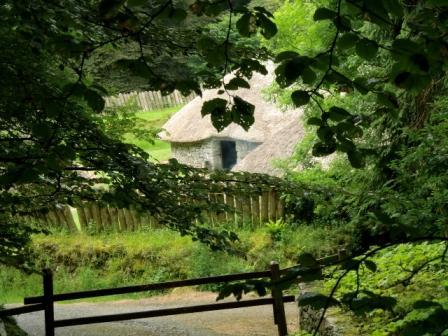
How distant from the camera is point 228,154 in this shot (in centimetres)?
1989

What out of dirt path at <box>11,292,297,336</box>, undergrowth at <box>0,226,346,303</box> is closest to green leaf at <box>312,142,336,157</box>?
dirt path at <box>11,292,297,336</box>

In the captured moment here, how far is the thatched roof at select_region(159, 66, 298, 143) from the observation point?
56.5 ft

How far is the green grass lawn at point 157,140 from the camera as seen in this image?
2217cm

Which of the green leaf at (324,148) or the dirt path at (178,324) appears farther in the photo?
the dirt path at (178,324)

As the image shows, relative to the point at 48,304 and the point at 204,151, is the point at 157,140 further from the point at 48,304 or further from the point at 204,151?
the point at 48,304

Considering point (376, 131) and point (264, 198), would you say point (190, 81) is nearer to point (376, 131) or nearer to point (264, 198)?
point (376, 131)

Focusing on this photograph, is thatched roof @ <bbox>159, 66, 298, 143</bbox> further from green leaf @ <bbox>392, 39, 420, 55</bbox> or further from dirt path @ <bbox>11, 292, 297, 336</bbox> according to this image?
green leaf @ <bbox>392, 39, 420, 55</bbox>

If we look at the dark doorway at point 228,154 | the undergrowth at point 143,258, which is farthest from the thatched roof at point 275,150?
the dark doorway at point 228,154

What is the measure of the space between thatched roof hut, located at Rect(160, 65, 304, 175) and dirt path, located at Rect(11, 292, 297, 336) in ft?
21.7

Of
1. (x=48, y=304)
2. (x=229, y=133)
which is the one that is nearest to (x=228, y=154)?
(x=229, y=133)

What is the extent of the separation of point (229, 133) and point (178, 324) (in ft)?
34.8

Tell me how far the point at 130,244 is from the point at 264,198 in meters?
2.89

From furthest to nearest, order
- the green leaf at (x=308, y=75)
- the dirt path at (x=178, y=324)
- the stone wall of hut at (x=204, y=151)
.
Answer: the stone wall of hut at (x=204, y=151), the dirt path at (x=178, y=324), the green leaf at (x=308, y=75)

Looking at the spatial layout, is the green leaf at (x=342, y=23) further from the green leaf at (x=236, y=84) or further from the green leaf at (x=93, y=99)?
the green leaf at (x=93, y=99)
